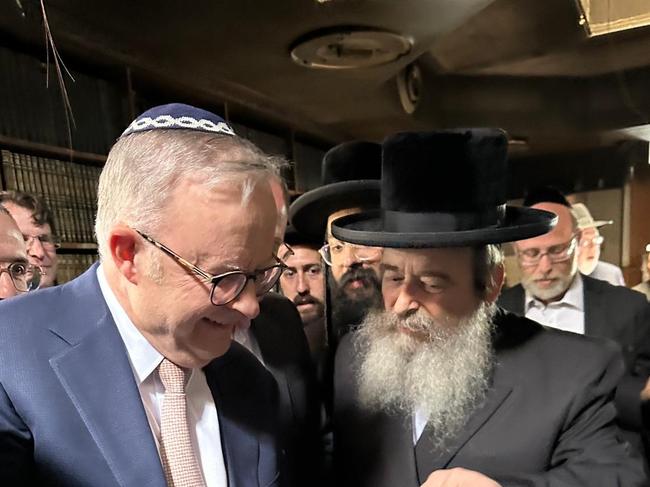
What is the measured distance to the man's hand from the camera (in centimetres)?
93

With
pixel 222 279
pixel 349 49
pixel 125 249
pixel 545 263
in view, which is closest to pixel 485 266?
pixel 222 279

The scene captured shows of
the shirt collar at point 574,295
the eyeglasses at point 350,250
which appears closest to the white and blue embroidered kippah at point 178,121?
the eyeglasses at point 350,250

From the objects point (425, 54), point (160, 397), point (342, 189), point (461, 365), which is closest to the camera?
point (160, 397)

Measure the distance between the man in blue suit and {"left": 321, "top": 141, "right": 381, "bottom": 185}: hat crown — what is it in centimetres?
97

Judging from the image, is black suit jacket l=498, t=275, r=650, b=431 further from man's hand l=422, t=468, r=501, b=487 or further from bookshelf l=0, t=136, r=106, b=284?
bookshelf l=0, t=136, r=106, b=284

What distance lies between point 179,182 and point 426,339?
27.5 inches

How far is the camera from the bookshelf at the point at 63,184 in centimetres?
204

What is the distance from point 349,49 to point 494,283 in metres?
1.59

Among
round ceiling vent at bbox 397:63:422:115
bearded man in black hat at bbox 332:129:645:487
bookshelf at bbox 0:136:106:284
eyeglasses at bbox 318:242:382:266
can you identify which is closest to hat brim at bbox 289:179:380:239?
eyeglasses at bbox 318:242:382:266

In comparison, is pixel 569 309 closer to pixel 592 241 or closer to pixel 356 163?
pixel 592 241

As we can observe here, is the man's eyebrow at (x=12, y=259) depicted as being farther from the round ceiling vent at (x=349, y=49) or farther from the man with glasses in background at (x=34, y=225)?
the round ceiling vent at (x=349, y=49)

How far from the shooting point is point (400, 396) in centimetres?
116

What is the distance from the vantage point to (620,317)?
1937 millimetres

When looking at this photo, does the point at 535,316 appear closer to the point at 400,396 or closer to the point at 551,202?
the point at 551,202
